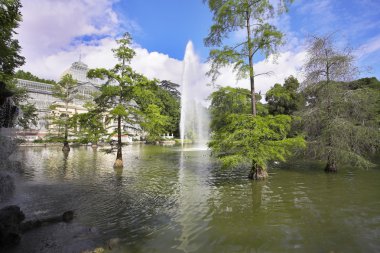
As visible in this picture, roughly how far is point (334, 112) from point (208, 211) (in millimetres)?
11581

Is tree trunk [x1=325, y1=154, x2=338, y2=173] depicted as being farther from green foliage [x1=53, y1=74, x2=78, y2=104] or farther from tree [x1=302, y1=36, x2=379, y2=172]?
green foliage [x1=53, y1=74, x2=78, y2=104]

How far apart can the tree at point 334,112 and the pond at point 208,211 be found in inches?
64.0

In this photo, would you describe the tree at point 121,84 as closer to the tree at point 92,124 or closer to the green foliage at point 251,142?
the tree at point 92,124

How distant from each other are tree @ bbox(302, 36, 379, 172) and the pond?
5.33 feet

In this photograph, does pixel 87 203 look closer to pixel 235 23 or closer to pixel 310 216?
pixel 310 216

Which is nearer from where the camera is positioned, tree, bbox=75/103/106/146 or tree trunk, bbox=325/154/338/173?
tree trunk, bbox=325/154/338/173

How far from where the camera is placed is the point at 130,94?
19156 mm

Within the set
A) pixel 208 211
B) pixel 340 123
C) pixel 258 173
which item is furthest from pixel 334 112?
pixel 208 211

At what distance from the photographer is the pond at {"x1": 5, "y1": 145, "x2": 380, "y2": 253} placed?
6.86 meters

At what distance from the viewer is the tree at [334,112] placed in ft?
50.8

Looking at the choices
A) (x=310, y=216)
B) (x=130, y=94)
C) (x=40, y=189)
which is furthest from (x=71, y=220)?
(x=130, y=94)

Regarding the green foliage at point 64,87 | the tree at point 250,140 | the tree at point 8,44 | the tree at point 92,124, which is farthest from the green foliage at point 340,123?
the green foliage at point 64,87

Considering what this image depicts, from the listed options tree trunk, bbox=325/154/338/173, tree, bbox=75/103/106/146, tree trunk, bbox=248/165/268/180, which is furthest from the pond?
tree, bbox=75/103/106/146

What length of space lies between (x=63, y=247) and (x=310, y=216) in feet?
24.9
